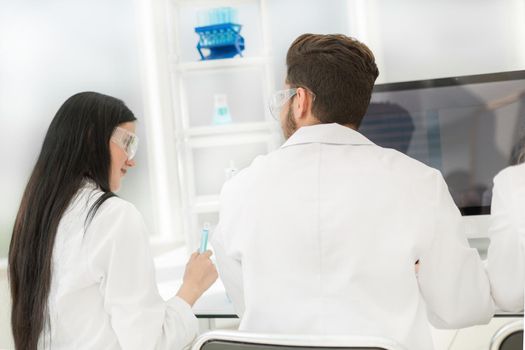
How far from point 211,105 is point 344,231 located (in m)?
2.14

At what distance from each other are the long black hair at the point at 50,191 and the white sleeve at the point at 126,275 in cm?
5

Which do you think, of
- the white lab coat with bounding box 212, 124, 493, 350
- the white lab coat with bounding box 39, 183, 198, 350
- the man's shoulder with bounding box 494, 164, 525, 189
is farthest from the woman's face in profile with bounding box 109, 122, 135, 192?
the man's shoulder with bounding box 494, 164, 525, 189

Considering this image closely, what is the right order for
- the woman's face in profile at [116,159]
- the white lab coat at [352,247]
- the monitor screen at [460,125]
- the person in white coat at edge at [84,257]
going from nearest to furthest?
the white lab coat at [352,247] → the person in white coat at edge at [84,257] → the woman's face in profile at [116,159] → the monitor screen at [460,125]

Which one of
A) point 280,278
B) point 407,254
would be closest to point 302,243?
point 280,278

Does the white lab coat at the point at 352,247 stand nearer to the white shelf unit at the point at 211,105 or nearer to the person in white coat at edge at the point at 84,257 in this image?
the person in white coat at edge at the point at 84,257

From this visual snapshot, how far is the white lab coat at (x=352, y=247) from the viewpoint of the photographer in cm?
126

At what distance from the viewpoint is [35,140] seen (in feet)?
10.8

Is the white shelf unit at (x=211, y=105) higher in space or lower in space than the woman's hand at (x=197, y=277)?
higher

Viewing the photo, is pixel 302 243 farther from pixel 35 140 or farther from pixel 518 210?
pixel 35 140

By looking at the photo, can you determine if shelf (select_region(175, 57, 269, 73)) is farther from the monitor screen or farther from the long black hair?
the long black hair

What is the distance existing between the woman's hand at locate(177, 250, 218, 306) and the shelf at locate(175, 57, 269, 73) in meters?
1.22

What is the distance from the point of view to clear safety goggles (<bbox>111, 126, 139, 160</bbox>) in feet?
5.42

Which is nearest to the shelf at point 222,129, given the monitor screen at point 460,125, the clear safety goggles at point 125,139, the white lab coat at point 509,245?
the monitor screen at point 460,125

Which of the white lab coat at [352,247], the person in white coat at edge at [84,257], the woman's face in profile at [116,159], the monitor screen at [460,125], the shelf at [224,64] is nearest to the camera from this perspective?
the white lab coat at [352,247]
